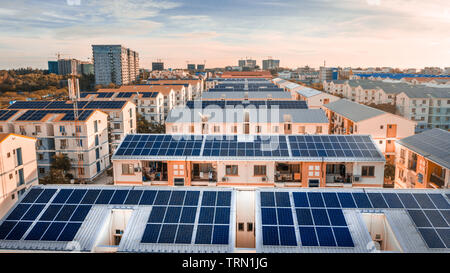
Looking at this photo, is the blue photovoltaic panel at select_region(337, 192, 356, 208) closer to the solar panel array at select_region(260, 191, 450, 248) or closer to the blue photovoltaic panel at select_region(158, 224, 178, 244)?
the solar panel array at select_region(260, 191, 450, 248)

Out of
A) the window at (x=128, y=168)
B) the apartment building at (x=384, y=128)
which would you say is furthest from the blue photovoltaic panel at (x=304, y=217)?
the apartment building at (x=384, y=128)

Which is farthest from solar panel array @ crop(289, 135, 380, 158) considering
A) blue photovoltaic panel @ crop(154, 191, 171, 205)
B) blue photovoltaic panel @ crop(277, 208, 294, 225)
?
blue photovoltaic panel @ crop(154, 191, 171, 205)

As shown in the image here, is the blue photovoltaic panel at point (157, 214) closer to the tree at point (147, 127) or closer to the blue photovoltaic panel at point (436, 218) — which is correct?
the blue photovoltaic panel at point (436, 218)

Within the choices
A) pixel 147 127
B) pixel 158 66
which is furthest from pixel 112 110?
pixel 158 66

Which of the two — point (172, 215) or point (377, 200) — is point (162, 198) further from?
point (377, 200)

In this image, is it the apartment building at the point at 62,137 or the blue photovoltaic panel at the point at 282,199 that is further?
the apartment building at the point at 62,137

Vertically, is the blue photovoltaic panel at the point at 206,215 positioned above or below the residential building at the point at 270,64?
below
